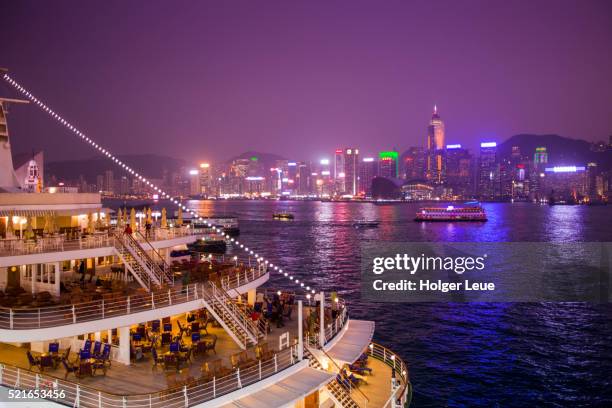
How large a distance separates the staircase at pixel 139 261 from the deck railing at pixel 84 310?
2023 mm

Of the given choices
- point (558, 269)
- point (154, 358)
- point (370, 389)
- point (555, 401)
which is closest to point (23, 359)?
point (154, 358)

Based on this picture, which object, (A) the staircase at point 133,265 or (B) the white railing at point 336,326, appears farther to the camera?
(A) the staircase at point 133,265

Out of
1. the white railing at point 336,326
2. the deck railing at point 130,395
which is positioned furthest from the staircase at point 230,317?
the deck railing at point 130,395

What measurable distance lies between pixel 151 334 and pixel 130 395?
5.21 m

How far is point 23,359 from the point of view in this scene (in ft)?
49.3

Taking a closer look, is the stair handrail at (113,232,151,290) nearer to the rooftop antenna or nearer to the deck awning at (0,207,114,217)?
the deck awning at (0,207,114,217)

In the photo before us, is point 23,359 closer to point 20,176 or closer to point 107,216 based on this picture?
point 107,216

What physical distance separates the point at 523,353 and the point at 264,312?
18.4 metres

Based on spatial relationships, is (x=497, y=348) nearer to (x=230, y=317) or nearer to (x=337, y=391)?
(x=337, y=391)

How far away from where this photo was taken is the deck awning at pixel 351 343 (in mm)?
16819

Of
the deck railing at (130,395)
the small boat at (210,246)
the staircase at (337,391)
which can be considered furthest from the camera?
the small boat at (210,246)

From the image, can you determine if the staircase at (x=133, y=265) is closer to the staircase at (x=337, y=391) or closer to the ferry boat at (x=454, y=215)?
the staircase at (x=337, y=391)

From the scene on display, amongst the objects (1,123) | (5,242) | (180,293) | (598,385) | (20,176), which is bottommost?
(598,385)

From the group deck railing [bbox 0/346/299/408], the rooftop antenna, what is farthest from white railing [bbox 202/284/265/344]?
the rooftop antenna
